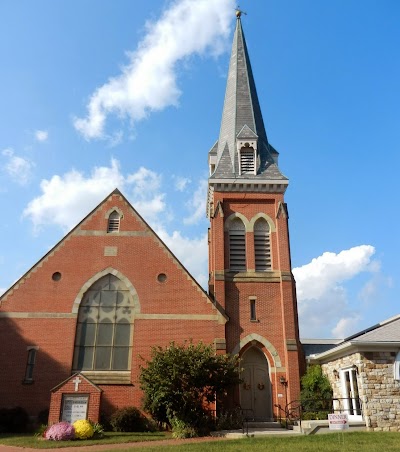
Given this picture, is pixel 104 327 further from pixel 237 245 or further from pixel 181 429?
pixel 237 245

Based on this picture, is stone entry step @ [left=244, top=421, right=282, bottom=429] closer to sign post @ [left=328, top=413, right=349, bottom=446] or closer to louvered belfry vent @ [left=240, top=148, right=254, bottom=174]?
sign post @ [left=328, top=413, right=349, bottom=446]

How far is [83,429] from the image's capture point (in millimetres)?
17156

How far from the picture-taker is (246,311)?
23094 millimetres

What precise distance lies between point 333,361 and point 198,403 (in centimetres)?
693

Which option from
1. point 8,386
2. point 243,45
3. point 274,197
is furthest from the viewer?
point 243,45

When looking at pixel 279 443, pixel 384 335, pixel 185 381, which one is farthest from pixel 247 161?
pixel 279 443

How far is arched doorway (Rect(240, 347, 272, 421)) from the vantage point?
21.8m

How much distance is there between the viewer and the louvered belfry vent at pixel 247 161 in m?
26.8

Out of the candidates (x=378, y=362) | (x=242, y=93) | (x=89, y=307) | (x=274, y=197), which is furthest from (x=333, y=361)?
(x=242, y=93)

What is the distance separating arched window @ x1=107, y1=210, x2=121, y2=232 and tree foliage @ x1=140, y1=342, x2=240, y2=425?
26.3 ft

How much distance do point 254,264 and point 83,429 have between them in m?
11.9

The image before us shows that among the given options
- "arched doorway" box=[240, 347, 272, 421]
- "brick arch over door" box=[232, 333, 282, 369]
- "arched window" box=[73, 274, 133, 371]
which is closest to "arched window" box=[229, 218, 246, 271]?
"brick arch over door" box=[232, 333, 282, 369]

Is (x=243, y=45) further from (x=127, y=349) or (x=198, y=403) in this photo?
(x=198, y=403)

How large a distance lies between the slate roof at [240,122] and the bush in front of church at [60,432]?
1494 cm
